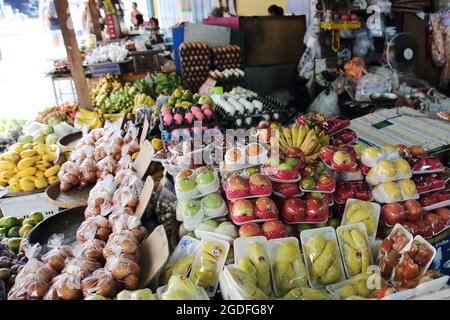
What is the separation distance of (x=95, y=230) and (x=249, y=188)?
752mm

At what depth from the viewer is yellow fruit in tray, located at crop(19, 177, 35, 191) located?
2879mm

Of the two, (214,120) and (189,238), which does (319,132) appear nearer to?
(214,120)

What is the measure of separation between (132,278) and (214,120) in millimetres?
1561

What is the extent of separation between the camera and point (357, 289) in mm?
1282

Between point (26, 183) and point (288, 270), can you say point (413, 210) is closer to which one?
point (288, 270)

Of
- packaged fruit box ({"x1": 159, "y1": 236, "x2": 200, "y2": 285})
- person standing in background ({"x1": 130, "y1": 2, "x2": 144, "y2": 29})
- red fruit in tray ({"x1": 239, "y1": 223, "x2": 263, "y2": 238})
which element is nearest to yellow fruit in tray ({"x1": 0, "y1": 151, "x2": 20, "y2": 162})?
packaged fruit box ({"x1": 159, "y1": 236, "x2": 200, "y2": 285})

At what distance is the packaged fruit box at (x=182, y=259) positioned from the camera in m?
1.42

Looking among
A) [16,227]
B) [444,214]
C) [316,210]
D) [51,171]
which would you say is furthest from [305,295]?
[51,171]

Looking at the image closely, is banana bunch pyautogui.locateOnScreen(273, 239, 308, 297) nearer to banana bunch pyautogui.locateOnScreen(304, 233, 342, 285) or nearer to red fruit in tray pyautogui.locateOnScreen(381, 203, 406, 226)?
banana bunch pyautogui.locateOnScreen(304, 233, 342, 285)

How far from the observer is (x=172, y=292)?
1.14 metres

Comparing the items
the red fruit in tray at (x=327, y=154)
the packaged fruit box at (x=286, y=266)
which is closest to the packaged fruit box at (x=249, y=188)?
the packaged fruit box at (x=286, y=266)

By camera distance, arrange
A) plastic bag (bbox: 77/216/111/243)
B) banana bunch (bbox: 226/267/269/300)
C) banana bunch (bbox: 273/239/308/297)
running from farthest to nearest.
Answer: plastic bag (bbox: 77/216/111/243), banana bunch (bbox: 273/239/308/297), banana bunch (bbox: 226/267/269/300)

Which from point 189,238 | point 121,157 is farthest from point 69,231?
point 189,238

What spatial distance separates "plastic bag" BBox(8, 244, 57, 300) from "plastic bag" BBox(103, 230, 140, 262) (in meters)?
0.22
